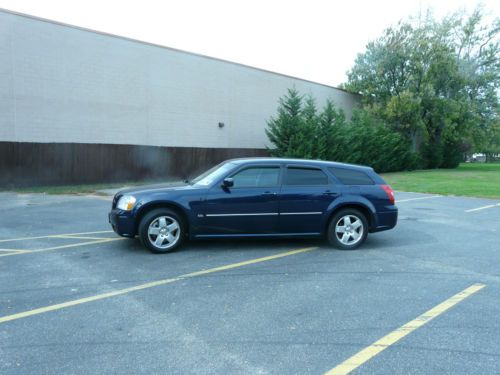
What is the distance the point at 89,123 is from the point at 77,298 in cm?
1615

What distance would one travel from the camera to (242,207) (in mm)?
6660

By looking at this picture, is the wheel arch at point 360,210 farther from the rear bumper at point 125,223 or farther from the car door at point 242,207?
the rear bumper at point 125,223

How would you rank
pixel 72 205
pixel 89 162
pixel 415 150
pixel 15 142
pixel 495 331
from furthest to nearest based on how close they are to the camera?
pixel 415 150
pixel 89 162
pixel 15 142
pixel 72 205
pixel 495 331

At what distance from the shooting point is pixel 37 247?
271 inches

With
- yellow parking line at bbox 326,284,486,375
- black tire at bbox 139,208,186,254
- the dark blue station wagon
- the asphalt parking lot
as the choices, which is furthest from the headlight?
yellow parking line at bbox 326,284,486,375

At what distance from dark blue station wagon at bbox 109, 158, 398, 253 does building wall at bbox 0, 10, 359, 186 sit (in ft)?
43.1

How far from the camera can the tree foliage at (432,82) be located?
36.0 metres

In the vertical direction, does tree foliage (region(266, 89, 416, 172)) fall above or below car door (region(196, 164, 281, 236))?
above

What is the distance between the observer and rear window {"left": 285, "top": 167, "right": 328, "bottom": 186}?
6.98m

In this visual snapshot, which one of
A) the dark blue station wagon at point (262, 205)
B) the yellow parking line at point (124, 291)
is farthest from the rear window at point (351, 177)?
the yellow parking line at point (124, 291)

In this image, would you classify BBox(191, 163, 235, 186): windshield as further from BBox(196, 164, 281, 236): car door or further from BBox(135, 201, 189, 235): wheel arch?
BBox(135, 201, 189, 235): wheel arch

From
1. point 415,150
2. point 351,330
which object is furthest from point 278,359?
point 415,150

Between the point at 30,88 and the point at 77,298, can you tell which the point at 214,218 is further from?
the point at 30,88

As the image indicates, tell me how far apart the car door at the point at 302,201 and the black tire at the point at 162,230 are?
5.33 ft
